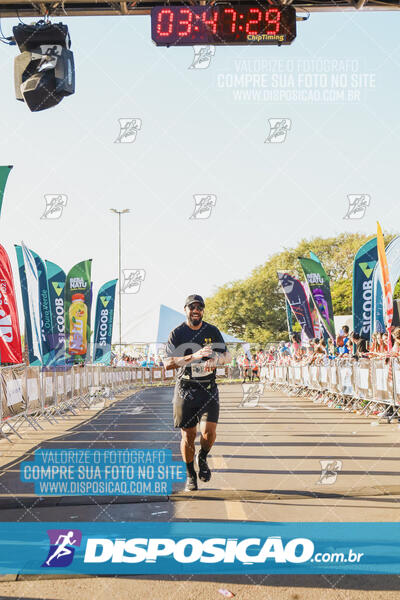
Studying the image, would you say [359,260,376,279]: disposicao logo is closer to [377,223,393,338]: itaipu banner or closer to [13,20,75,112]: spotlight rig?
[377,223,393,338]: itaipu banner

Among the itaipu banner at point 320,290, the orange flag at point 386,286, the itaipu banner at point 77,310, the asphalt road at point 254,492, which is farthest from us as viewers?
the itaipu banner at point 320,290

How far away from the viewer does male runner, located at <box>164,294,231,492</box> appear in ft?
25.9

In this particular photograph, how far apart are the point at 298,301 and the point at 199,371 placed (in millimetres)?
22664

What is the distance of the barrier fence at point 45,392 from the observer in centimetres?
1321

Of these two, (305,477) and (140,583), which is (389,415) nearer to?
(305,477)

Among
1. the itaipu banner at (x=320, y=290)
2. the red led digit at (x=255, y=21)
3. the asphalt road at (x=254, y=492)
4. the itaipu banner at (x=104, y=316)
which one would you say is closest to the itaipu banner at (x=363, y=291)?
the asphalt road at (x=254, y=492)

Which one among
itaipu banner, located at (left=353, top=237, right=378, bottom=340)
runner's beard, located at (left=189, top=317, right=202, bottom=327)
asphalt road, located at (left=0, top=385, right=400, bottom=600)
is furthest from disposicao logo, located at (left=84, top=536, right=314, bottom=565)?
itaipu banner, located at (left=353, top=237, right=378, bottom=340)

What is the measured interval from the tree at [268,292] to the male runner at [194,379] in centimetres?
5935

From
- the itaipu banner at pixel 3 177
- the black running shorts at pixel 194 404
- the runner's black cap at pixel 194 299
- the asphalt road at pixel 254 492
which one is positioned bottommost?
the asphalt road at pixel 254 492

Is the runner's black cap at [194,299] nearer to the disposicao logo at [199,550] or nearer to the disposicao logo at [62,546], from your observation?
the disposicao logo at [62,546]

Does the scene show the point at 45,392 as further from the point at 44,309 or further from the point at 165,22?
the point at 165,22

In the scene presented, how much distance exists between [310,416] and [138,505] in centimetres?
1184

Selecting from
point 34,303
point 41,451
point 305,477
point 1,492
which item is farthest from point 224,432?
point 34,303

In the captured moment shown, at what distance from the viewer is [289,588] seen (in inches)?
171
